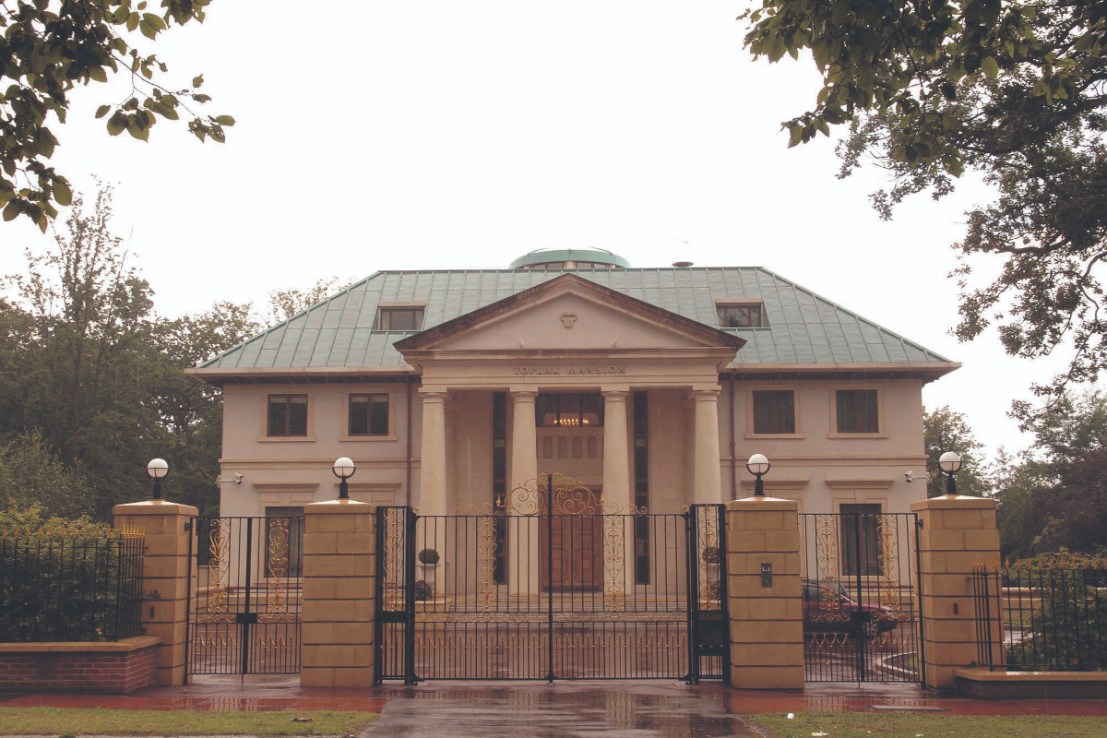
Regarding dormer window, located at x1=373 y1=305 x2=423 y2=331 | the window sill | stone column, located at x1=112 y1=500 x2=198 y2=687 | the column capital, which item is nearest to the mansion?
the window sill

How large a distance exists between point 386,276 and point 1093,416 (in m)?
40.0

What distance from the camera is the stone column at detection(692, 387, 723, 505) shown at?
32.3 meters

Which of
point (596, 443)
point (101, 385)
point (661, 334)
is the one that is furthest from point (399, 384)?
point (101, 385)

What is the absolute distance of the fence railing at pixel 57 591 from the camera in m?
15.5

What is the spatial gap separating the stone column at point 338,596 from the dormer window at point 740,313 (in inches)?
995

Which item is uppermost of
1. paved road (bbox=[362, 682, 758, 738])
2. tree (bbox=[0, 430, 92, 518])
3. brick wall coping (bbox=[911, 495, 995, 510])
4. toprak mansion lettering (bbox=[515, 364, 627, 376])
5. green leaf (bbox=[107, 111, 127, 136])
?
toprak mansion lettering (bbox=[515, 364, 627, 376])

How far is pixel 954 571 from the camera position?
15.9 metres

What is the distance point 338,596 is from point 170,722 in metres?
4.15

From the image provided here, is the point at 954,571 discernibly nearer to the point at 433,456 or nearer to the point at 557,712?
the point at 557,712

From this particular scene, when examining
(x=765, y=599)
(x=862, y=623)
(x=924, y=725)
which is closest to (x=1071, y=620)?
(x=862, y=623)

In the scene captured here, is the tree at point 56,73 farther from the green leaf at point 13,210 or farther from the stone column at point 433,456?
the stone column at point 433,456

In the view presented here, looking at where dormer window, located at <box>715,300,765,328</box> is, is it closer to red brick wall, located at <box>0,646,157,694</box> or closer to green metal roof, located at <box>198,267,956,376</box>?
green metal roof, located at <box>198,267,956,376</box>

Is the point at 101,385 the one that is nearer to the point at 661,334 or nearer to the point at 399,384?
the point at 399,384

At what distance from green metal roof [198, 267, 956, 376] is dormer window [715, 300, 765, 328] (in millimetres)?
298
